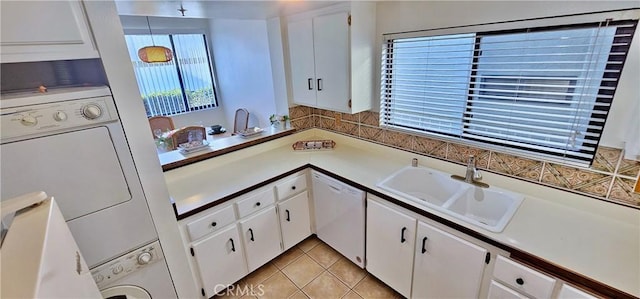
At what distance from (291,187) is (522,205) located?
4.91 feet

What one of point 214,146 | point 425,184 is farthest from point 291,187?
point 425,184

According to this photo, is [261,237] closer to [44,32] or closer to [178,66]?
[44,32]

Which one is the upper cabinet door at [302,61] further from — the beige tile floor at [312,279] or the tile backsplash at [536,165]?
the beige tile floor at [312,279]

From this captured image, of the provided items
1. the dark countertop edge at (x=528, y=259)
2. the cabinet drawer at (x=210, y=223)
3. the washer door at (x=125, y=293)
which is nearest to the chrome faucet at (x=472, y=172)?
the dark countertop edge at (x=528, y=259)

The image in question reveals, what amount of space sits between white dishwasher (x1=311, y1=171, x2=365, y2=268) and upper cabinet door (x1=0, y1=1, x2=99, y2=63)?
1.54 metres

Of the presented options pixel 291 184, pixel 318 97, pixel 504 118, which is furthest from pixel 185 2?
pixel 504 118

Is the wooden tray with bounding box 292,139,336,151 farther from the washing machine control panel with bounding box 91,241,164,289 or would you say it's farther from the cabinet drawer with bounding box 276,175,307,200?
the washing machine control panel with bounding box 91,241,164,289

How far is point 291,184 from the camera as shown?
6.96 feet

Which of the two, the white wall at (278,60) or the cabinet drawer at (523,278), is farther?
the white wall at (278,60)

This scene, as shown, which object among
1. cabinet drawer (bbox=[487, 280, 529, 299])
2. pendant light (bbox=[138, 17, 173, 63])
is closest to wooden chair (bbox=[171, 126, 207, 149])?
pendant light (bbox=[138, 17, 173, 63])

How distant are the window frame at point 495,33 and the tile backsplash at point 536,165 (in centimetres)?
4

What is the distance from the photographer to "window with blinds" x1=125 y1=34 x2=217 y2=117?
4562 millimetres

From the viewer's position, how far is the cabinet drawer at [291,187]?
206cm

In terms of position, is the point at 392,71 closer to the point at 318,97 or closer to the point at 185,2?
the point at 318,97
